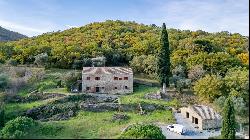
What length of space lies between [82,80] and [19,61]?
1803 cm

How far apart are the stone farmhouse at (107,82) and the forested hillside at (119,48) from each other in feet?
37.5

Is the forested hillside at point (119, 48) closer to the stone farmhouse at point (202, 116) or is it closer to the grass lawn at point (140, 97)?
the grass lawn at point (140, 97)

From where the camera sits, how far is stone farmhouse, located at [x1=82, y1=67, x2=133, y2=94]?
181ft

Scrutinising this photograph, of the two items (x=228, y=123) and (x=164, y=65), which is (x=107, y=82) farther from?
(x=228, y=123)

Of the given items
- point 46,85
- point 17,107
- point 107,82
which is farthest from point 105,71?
point 17,107

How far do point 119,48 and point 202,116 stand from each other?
3365 cm

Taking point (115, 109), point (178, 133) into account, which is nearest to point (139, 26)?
point (115, 109)

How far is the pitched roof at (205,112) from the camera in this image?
4336 cm

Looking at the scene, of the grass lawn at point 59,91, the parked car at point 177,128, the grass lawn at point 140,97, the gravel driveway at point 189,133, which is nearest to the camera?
the gravel driveway at point 189,133

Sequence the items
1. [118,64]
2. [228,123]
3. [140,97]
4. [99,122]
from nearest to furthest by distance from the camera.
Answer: [228,123], [99,122], [140,97], [118,64]

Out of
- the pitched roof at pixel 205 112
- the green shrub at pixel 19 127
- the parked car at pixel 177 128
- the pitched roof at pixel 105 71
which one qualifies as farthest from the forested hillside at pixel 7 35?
the parked car at pixel 177 128

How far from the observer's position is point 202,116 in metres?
43.3

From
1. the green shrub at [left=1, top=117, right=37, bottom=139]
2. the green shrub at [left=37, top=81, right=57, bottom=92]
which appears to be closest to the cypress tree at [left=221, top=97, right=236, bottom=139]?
the green shrub at [left=1, top=117, right=37, bottom=139]

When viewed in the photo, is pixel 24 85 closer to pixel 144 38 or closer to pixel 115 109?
pixel 115 109
